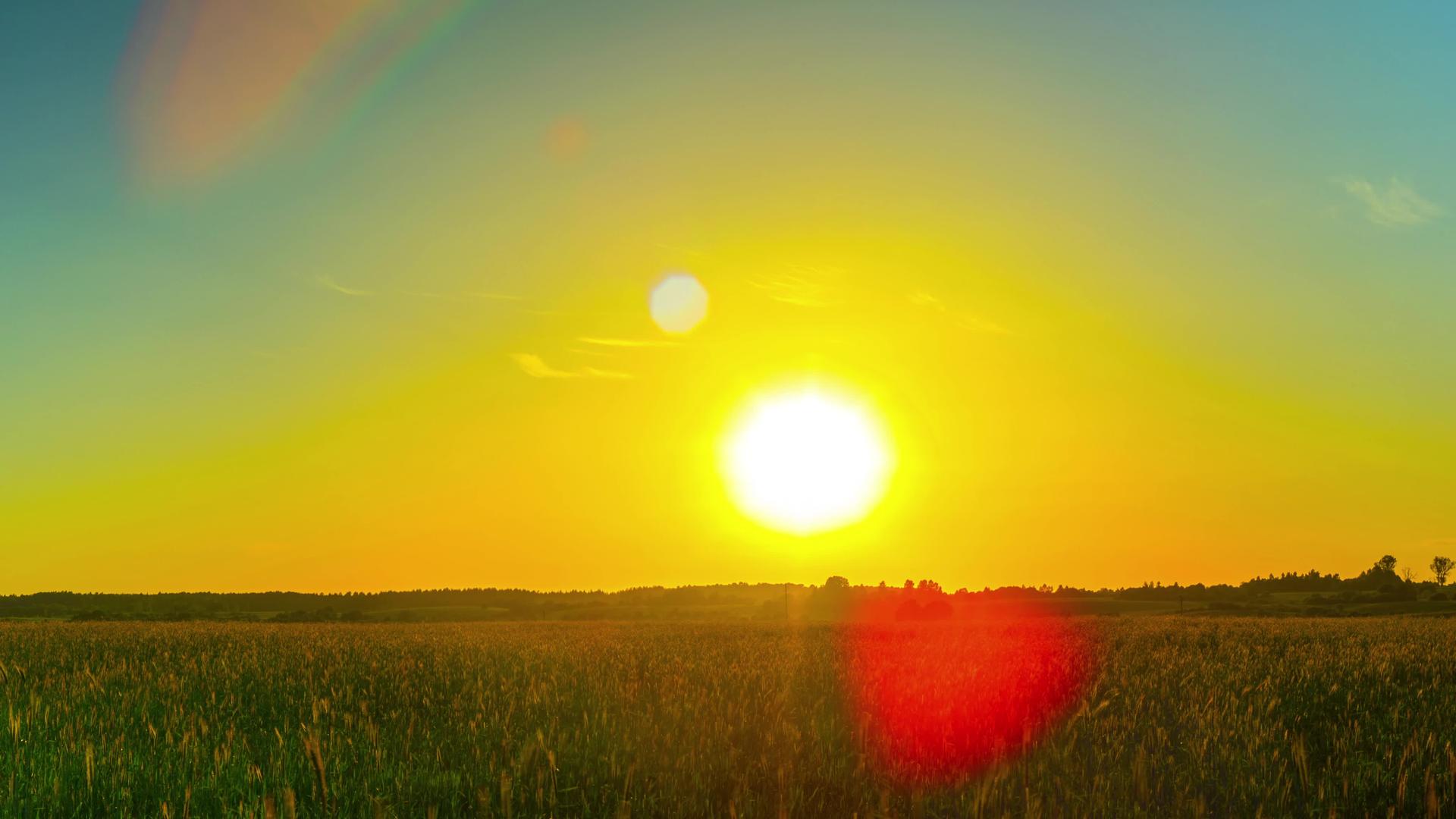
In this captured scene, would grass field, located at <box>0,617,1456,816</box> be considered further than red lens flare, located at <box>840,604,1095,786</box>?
No

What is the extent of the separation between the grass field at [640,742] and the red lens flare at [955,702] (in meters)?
0.24

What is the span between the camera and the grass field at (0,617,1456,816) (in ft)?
17.3

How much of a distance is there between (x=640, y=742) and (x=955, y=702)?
11.5 feet

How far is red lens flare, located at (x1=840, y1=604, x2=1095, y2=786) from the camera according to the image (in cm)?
636

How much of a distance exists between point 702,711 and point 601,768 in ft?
7.39

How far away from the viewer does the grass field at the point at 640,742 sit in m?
5.27

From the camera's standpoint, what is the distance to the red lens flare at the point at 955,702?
6.36 meters

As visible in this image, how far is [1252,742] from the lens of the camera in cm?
671

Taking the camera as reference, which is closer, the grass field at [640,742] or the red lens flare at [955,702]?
the grass field at [640,742]

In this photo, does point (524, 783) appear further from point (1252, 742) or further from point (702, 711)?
point (1252, 742)

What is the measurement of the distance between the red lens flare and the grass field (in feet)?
0.78

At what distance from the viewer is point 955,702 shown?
8.53 metres

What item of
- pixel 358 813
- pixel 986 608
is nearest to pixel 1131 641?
pixel 358 813

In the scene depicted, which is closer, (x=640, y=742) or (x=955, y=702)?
(x=640, y=742)
